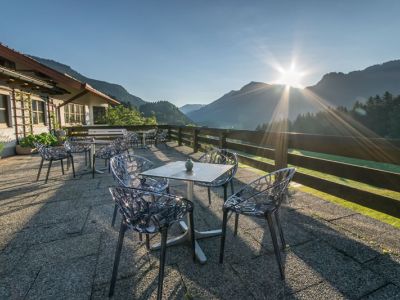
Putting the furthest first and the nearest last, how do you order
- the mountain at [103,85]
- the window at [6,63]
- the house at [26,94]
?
the mountain at [103,85], the window at [6,63], the house at [26,94]

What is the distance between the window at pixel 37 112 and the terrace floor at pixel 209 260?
7286 mm

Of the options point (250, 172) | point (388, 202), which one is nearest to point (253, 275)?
point (388, 202)

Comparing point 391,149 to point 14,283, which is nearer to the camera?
point 14,283

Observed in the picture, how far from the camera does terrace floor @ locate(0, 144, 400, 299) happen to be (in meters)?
1.52

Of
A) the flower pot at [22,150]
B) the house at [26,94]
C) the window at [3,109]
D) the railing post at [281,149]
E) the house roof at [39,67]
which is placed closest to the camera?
the railing post at [281,149]

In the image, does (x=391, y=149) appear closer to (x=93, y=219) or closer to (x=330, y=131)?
(x=93, y=219)

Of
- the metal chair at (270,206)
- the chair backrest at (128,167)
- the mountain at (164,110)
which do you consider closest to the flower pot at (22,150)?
the chair backrest at (128,167)

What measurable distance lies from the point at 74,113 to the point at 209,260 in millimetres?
14307

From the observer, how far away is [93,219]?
2.62 meters

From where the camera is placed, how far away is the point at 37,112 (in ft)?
29.9

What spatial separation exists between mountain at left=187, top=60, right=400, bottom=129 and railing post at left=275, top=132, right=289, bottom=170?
67566 millimetres

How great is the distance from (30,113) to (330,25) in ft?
36.7

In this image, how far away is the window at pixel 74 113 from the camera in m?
12.6

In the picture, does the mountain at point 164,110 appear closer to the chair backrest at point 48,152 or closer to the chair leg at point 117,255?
Answer: the chair backrest at point 48,152
